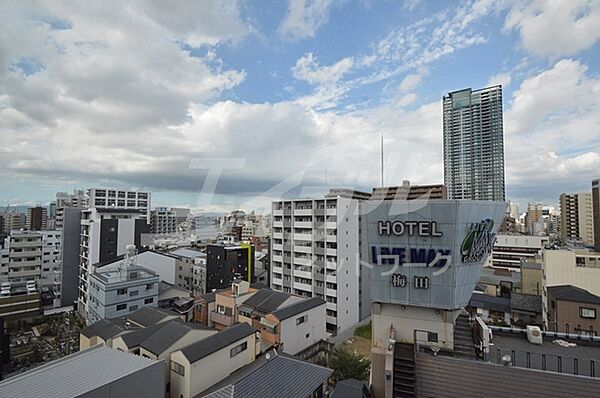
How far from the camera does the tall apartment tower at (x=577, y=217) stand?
51997mm

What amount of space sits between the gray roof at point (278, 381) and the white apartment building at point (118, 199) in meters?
49.6

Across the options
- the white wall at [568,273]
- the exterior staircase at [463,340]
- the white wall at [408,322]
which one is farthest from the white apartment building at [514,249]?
the white wall at [408,322]

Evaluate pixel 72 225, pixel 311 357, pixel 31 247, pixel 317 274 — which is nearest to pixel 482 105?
pixel 317 274

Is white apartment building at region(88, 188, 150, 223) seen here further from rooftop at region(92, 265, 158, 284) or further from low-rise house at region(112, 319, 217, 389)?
low-rise house at region(112, 319, 217, 389)

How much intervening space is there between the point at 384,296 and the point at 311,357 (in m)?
13.0

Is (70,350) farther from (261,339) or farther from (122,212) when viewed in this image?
(122,212)

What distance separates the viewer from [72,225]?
32.7 metres

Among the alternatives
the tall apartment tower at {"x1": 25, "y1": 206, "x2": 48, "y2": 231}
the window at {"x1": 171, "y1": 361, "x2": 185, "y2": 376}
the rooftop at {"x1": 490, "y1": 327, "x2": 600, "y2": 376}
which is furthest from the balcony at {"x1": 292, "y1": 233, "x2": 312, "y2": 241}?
the tall apartment tower at {"x1": 25, "y1": 206, "x2": 48, "y2": 231}

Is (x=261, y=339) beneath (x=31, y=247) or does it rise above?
beneath

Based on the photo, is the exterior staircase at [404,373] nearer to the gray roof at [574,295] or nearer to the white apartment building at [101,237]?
the gray roof at [574,295]

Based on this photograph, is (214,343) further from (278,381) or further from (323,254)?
(323,254)

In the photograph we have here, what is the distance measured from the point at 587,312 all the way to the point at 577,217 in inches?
1975

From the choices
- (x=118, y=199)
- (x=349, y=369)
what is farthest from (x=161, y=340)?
(x=118, y=199)

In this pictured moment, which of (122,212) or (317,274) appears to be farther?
(122,212)
